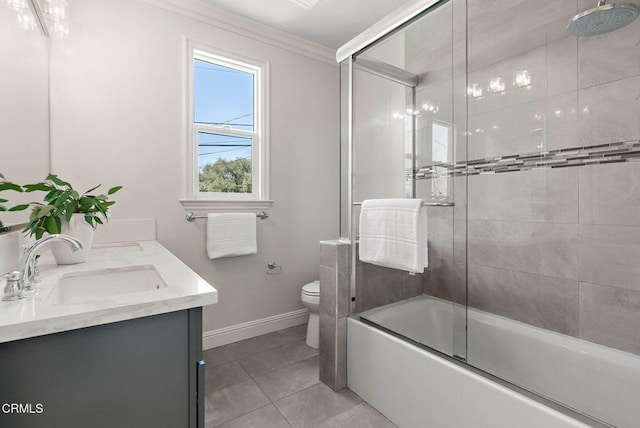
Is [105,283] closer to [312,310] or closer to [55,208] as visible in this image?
[55,208]

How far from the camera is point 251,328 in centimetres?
253

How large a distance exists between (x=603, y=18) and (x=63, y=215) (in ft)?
8.24

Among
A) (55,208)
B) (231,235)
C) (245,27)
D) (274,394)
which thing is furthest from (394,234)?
(245,27)

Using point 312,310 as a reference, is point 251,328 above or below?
below

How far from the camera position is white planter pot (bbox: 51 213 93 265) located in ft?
4.19

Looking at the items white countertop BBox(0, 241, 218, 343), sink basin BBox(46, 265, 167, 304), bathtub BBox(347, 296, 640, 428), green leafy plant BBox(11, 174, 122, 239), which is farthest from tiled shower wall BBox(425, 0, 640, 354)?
Result: green leafy plant BBox(11, 174, 122, 239)

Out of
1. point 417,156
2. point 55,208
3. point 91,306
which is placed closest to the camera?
point 91,306

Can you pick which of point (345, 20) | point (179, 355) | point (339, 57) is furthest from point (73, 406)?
point (345, 20)

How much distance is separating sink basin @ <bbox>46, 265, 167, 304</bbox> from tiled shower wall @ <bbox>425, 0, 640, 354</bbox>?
1360 millimetres

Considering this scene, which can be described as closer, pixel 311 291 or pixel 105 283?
pixel 105 283

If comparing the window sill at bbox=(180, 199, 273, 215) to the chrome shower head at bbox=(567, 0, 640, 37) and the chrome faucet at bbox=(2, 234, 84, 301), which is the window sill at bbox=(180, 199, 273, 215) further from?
the chrome shower head at bbox=(567, 0, 640, 37)

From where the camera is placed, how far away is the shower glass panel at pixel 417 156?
5.50 feet

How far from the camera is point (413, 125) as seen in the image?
188 cm

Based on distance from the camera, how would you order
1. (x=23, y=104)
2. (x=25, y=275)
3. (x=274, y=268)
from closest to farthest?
(x=25, y=275) → (x=23, y=104) → (x=274, y=268)
